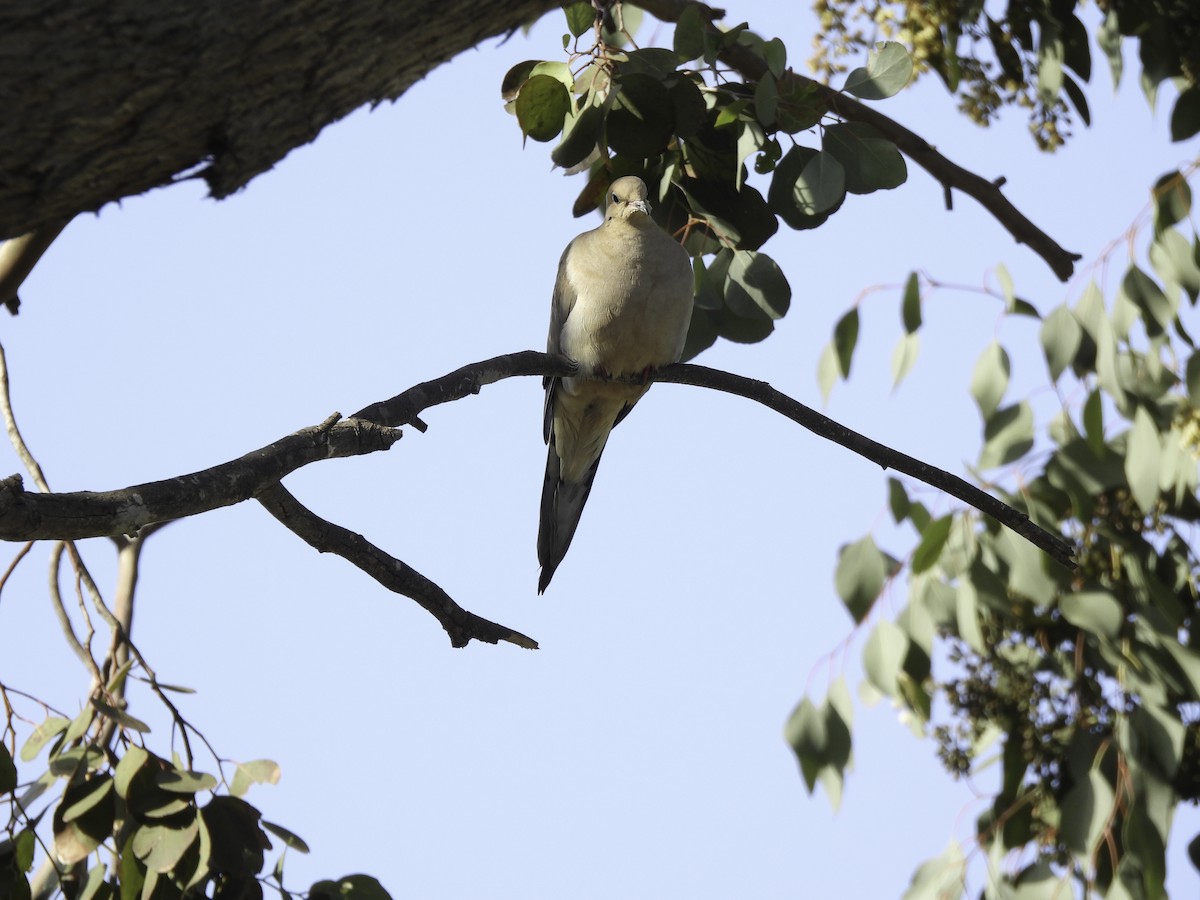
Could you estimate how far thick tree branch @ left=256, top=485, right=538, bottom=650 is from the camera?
2000 millimetres

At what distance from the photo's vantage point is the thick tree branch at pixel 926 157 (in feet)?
10.1

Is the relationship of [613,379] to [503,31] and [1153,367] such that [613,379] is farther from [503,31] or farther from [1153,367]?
[503,31]

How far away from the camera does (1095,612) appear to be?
3.07m

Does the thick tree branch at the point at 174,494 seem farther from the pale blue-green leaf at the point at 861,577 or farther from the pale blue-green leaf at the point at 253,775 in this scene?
the pale blue-green leaf at the point at 861,577

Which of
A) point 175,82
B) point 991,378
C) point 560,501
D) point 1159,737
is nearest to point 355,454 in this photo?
point 175,82

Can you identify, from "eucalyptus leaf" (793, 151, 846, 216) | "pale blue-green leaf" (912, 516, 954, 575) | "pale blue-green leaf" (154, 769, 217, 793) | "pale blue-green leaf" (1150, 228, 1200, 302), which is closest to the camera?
"pale blue-green leaf" (154, 769, 217, 793)

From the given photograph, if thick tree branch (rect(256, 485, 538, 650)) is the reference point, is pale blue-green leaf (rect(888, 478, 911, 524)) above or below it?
above

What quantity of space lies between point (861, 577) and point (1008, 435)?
0.57m

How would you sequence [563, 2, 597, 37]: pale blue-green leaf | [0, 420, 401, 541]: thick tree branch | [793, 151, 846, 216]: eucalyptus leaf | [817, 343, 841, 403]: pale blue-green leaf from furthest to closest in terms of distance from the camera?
1. [817, 343, 841, 403]: pale blue-green leaf
2. [563, 2, 597, 37]: pale blue-green leaf
3. [793, 151, 846, 216]: eucalyptus leaf
4. [0, 420, 401, 541]: thick tree branch

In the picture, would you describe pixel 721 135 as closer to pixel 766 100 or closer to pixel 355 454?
pixel 766 100

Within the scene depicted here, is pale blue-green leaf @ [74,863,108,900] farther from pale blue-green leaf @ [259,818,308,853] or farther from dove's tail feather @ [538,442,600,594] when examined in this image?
dove's tail feather @ [538,442,600,594]

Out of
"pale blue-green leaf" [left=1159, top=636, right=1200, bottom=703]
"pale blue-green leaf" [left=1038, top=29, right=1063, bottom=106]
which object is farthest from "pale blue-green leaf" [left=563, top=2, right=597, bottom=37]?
"pale blue-green leaf" [left=1159, top=636, right=1200, bottom=703]

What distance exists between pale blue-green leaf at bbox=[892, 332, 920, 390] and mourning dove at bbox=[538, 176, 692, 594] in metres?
0.66

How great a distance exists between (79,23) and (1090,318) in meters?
2.80
